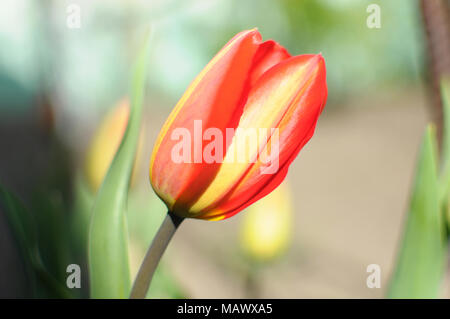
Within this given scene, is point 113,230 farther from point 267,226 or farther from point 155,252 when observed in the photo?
point 267,226

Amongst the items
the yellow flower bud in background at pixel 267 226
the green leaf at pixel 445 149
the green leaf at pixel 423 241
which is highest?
the green leaf at pixel 445 149

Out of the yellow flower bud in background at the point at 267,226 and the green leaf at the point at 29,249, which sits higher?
the green leaf at the point at 29,249

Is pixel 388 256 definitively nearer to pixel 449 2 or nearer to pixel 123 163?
pixel 449 2

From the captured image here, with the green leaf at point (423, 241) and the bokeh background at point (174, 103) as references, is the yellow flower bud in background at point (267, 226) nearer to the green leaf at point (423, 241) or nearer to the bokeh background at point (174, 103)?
the bokeh background at point (174, 103)

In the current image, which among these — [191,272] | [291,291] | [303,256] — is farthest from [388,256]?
[191,272]

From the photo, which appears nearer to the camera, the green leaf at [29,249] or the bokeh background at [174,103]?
the green leaf at [29,249]

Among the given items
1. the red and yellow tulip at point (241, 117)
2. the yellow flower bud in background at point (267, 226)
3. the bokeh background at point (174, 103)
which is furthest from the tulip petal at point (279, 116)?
the yellow flower bud in background at point (267, 226)

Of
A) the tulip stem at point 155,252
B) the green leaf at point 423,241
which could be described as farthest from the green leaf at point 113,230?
the green leaf at point 423,241

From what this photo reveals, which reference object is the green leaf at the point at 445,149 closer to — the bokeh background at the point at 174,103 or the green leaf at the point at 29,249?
the bokeh background at the point at 174,103
